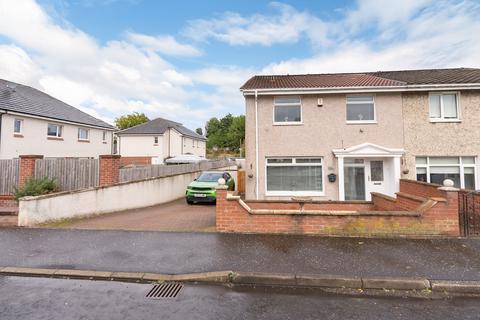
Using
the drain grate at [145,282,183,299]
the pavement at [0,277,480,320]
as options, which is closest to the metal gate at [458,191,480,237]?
the pavement at [0,277,480,320]

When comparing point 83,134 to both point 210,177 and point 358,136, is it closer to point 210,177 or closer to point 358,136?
point 210,177

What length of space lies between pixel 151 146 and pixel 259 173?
22215 millimetres

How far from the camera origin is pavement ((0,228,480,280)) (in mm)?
4609

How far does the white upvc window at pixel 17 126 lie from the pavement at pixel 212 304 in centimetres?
1525

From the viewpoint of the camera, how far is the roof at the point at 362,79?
10.5 metres

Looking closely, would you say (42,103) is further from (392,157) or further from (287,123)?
(392,157)

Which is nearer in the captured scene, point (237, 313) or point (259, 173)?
point (237, 313)

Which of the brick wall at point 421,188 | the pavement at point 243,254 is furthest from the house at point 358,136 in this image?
the pavement at point 243,254

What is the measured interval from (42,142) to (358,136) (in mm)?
19165

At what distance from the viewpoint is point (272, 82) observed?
39.8 ft

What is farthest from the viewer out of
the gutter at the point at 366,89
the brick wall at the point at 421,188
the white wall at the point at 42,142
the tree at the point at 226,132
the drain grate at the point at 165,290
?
the tree at the point at 226,132

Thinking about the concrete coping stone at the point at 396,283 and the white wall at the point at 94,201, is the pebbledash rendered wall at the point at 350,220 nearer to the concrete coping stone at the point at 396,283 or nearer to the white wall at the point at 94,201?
the concrete coping stone at the point at 396,283

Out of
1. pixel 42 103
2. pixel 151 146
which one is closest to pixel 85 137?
pixel 42 103

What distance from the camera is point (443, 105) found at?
1046cm
